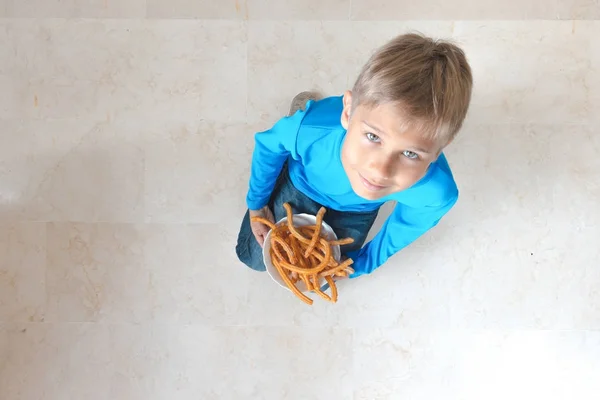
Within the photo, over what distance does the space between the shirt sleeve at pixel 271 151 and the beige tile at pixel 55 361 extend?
1.85ft

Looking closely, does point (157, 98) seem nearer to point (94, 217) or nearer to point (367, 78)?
point (94, 217)

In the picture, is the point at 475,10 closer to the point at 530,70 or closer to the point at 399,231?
the point at 530,70

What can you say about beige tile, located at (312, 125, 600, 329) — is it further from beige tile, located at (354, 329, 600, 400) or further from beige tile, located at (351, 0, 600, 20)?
beige tile, located at (351, 0, 600, 20)

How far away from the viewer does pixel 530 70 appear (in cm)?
115

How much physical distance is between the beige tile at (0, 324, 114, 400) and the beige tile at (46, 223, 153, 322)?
4 centimetres

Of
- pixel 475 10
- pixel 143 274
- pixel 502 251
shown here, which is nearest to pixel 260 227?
pixel 143 274

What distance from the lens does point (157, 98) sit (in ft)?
3.72

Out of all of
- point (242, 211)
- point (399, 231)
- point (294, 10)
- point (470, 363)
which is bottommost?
point (470, 363)

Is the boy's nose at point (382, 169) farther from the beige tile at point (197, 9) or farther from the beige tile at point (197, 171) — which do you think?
the beige tile at point (197, 9)

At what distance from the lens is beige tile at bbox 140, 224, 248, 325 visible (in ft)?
3.80

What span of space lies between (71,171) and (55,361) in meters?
0.45

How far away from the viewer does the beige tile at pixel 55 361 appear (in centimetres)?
118

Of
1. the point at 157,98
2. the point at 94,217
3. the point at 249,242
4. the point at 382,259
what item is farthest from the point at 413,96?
the point at 94,217

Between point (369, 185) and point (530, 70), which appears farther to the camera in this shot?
point (530, 70)
